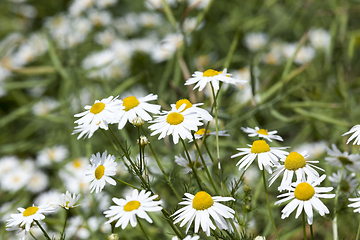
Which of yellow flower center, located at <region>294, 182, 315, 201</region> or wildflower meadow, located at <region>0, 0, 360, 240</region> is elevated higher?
wildflower meadow, located at <region>0, 0, 360, 240</region>

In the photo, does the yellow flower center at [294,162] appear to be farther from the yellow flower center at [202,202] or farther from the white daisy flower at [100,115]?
the white daisy flower at [100,115]

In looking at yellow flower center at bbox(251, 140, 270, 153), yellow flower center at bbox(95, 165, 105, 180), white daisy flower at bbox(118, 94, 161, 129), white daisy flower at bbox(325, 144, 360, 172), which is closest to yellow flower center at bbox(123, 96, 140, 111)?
white daisy flower at bbox(118, 94, 161, 129)

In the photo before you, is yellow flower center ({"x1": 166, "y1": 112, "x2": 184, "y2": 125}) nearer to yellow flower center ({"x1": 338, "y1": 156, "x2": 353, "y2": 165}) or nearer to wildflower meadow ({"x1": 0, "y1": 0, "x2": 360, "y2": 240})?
wildflower meadow ({"x1": 0, "y1": 0, "x2": 360, "y2": 240})

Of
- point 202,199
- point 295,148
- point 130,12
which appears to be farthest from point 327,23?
point 202,199

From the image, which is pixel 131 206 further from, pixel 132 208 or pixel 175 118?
pixel 175 118

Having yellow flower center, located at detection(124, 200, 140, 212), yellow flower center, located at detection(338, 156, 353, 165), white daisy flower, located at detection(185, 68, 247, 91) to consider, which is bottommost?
yellow flower center, located at detection(338, 156, 353, 165)
